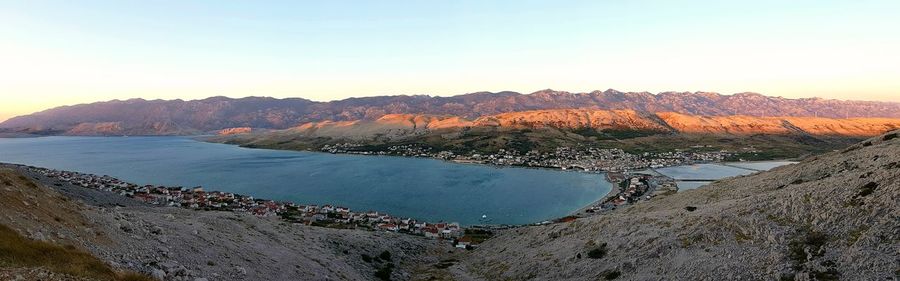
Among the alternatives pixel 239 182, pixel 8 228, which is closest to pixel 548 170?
pixel 239 182

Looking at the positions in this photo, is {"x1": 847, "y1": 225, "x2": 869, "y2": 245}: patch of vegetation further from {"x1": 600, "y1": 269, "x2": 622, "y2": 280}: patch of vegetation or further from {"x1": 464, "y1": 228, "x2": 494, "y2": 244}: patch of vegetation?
{"x1": 464, "y1": 228, "x2": 494, "y2": 244}: patch of vegetation

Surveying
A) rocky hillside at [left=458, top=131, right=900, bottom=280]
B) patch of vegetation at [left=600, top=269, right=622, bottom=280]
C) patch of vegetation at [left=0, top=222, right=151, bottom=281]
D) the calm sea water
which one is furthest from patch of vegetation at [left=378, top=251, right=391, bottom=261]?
the calm sea water

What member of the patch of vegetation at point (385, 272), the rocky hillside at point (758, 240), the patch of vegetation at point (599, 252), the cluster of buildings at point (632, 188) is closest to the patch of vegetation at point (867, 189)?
the rocky hillside at point (758, 240)

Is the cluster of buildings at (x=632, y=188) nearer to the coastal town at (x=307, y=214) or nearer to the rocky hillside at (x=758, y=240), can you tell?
the coastal town at (x=307, y=214)

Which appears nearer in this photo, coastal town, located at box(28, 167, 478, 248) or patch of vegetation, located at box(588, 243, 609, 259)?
patch of vegetation, located at box(588, 243, 609, 259)

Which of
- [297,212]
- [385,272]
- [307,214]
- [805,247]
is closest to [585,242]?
[805,247]

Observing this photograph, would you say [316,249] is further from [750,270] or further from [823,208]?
[823,208]
